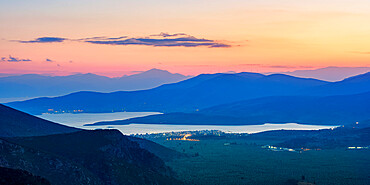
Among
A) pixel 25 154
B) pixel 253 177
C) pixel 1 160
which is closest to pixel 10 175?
pixel 1 160

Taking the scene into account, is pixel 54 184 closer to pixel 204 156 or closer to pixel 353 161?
pixel 204 156

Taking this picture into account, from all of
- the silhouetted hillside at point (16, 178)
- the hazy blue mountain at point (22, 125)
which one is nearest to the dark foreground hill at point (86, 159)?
the silhouetted hillside at point (16, 178)

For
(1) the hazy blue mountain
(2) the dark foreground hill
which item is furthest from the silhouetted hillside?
(1) the hazy blue mountain

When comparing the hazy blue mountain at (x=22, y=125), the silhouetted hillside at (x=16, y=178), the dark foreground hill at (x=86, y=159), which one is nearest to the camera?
the silhouetted hillside at (x=16, y=178)

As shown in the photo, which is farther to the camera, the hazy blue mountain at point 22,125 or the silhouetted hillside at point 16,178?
the hazy blue mountain at point 22,125

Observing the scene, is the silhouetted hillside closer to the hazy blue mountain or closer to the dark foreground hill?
the dark foreground hill

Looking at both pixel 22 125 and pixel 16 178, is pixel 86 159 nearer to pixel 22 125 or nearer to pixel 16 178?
pixel 16 178

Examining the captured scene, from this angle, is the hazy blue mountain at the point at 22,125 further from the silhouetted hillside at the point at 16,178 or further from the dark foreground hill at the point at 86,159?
the silhouetted hillside at the point at 16,178
